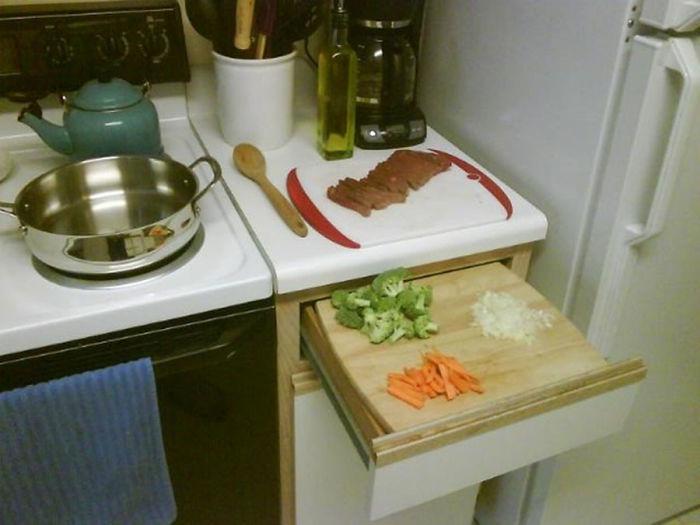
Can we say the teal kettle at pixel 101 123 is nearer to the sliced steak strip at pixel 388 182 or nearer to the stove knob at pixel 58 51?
the stove knob at pixel 58 51

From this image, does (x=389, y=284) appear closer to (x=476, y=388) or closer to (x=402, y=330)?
(x=402, y=330)

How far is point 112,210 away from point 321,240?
33 cm

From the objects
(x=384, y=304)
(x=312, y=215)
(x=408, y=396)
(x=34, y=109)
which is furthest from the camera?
(x=34, y=109)

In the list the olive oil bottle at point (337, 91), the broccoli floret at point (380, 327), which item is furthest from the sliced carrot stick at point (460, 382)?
the olive oil bottle at point (337, 91)

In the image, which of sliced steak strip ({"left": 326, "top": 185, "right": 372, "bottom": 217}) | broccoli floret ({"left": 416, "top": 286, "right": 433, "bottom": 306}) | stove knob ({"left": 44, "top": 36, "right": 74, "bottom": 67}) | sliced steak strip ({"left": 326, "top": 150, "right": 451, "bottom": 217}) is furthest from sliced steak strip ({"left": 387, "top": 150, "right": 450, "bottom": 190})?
stove knob ({"left": 44, "top": 36, "right": 74, "bottom": 67})

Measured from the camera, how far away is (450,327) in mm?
886

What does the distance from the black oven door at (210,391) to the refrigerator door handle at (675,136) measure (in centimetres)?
53

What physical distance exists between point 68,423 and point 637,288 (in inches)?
32.6

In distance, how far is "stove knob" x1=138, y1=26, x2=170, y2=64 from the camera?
1.15 meters

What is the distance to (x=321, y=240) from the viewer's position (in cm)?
93

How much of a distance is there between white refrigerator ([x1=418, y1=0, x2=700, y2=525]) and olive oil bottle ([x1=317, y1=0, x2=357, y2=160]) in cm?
22

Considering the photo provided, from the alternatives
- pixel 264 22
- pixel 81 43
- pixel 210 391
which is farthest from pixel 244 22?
pixel 210 391

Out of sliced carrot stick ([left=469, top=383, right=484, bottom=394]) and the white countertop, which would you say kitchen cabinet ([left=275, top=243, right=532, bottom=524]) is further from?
sliced carrot stick ([left=469, top=383, right=484, bottom=394])

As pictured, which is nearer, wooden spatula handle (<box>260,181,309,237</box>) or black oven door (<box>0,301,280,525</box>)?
black oven door (<box>0,301,280,525</box>)
